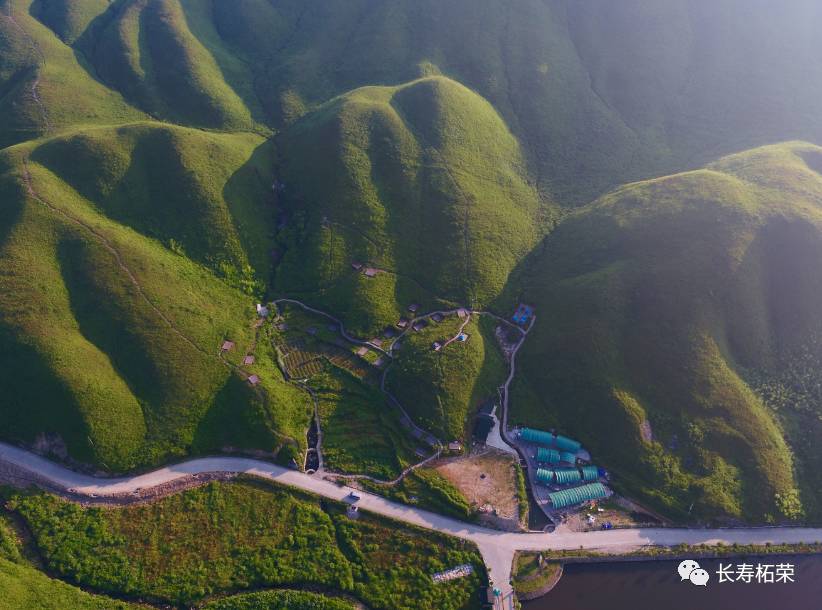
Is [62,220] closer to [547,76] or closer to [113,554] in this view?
[113,554]

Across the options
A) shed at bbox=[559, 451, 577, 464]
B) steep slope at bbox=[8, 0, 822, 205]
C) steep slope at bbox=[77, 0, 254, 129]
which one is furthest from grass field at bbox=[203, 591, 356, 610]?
steep slope at bbox=[77, 0, 254, 129]

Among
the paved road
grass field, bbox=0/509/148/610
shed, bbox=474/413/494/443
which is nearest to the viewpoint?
A: grass field, bbox=0/509/148/610

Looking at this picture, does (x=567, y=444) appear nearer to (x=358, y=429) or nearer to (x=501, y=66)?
(x=358, y=429)

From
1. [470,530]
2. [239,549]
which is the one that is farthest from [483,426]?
[239,549]

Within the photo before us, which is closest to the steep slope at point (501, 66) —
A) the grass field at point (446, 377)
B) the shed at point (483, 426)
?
the grass field at point (446, 377)

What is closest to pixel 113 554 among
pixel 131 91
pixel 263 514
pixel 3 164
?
pixel 263 514

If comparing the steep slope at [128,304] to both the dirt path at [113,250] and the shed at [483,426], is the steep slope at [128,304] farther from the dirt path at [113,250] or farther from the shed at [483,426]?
the shed at [483,426]

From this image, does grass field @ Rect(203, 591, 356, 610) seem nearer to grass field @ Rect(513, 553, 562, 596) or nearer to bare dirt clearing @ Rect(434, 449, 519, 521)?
bare dirt clearing @ Rect(434, 449, 519, 521)
